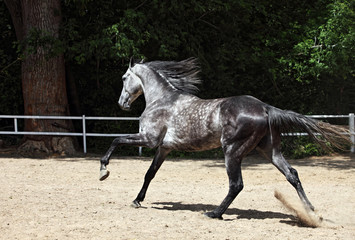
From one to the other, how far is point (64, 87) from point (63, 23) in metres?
1.90

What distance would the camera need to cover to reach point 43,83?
14211mm

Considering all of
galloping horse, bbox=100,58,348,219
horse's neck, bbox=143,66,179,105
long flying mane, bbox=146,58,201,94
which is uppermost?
long flying mane, bbox=146,58,201,94

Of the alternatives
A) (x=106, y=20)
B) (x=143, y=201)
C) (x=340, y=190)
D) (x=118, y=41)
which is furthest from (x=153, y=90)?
(x=106, y=20)

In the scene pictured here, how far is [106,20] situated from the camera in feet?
47.9

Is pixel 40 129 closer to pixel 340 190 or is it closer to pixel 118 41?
pixel 118 41

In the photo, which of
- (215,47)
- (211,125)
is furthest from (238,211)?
(215,47)

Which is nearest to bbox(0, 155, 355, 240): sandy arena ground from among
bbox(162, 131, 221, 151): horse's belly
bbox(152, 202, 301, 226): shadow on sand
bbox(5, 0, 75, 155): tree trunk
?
bbox(152, 202, 301, 226): shadow on sand

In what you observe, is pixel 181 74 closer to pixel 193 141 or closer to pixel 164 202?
pixel 193 141

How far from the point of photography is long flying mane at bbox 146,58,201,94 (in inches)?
296

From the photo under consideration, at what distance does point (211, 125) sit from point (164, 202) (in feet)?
6.01

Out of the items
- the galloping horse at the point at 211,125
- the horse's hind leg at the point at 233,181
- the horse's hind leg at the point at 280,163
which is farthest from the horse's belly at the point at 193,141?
the horse's hind leg at the point at 280,163

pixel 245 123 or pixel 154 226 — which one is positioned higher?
pixel 245 123

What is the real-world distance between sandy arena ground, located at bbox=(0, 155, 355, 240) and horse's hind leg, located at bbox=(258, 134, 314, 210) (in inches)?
18.4

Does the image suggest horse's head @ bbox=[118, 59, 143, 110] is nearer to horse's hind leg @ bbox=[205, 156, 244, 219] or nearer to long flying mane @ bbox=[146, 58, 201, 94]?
long flying mane @ bbox=[146, 58, 201, 94]
